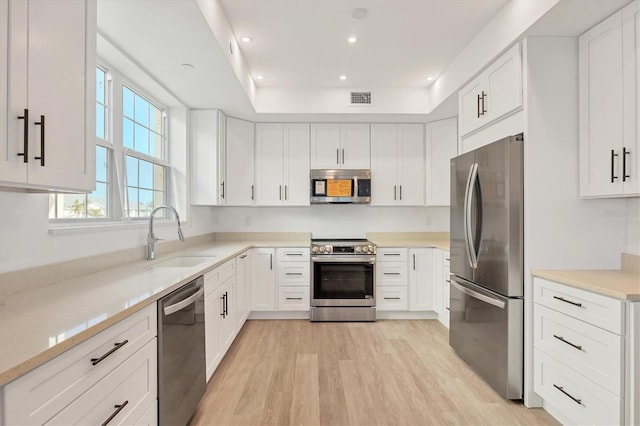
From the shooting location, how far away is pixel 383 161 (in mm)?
4215

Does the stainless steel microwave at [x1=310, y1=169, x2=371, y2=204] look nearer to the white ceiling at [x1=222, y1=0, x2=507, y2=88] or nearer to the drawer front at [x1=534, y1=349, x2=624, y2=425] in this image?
the white ceiling at [x1=222, y1=0, x2=507, y2=88]

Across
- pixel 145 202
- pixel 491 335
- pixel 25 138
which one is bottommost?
pixel 491 335

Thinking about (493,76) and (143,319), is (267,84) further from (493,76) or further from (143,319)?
(143,319)

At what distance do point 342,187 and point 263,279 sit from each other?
1516 mm

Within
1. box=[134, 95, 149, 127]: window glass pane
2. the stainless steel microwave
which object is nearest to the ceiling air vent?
the stainless steel microwave

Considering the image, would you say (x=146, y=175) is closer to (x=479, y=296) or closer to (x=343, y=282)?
(x=343, y=282)

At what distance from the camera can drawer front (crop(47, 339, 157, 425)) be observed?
100cm

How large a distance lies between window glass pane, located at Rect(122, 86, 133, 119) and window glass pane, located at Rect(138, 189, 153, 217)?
2.20ft

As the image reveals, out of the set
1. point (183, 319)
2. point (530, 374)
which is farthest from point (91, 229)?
point (530, 374)

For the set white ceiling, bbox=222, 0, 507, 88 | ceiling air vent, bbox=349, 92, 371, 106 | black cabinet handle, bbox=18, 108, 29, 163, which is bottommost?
black cabinet handle, bbox=18, 108, 29, 163

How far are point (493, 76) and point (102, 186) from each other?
3.05 m

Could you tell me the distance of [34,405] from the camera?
84cm

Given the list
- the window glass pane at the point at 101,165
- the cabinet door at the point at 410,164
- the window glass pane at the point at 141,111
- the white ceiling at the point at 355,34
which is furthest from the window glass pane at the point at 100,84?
the cabinet door at the point at 410,164

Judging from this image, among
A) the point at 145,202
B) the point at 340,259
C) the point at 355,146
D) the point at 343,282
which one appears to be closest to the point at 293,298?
the point at 343,282
